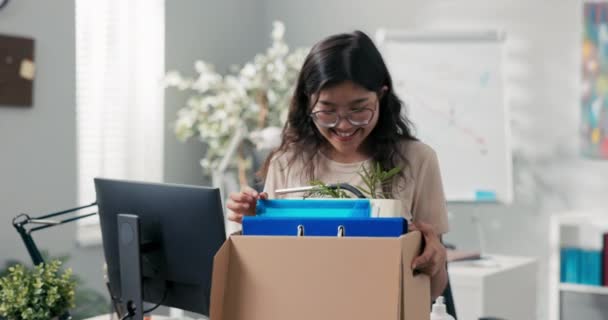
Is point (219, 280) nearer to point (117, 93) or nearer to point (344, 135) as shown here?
point (344, 135)

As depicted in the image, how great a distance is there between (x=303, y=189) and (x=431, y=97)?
9.10 feet

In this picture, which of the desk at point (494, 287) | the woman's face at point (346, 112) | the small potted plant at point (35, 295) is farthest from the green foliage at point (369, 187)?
the desk at point (494, 287)

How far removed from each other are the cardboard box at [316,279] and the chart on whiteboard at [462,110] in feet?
9.46

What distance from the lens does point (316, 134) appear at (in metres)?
1.90

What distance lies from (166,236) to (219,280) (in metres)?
0.46

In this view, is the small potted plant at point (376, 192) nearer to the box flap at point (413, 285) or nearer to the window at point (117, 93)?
the box flap at point (413, 285)

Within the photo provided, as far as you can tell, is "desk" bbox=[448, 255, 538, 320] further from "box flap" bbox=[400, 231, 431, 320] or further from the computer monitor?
"box flap" bbox=[400, 231, 431, 320]

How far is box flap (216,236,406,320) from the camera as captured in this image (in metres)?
1.22

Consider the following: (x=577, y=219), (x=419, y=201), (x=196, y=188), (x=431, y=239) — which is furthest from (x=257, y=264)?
(x=577, y=219)

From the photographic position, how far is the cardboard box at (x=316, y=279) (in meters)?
1.22

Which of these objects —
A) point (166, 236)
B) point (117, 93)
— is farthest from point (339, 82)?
point (117, 93)

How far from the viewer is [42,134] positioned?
357 cm

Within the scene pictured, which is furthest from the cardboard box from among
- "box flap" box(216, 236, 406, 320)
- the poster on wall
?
the poster on wall

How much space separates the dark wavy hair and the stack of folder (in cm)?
41
